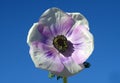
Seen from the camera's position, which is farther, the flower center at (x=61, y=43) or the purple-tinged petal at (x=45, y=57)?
the flower center at (x=61, y=43)

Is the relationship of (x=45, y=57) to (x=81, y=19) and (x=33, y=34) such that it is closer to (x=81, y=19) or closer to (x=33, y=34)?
(x=33, y=34)

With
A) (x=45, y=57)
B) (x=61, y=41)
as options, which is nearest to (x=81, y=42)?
(x=61, y=41)

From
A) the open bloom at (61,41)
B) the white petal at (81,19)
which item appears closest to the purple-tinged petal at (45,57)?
the open bloom at (61,41)

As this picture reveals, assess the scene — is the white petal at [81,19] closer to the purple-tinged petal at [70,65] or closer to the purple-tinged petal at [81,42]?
the purple-tinged petal at [81,42]

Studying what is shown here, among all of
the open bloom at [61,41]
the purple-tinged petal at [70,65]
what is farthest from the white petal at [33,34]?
the purple-tinged petal at [70,65]

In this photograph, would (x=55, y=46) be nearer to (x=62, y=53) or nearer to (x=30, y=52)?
(x=62, y=53)

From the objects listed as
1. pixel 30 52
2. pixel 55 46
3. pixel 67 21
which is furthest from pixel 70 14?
pixel 30 52

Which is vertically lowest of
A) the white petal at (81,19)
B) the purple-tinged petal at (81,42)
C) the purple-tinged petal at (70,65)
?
the purple-tinged petal at (70,65)

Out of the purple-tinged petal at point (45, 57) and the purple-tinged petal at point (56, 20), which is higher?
the purple-tinged petal at point (56, 20)
